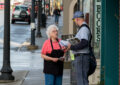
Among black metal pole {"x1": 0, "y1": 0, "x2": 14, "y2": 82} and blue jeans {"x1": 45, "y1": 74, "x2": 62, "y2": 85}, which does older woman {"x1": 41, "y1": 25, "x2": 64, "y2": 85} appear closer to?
blue jeans {"x1": 45, "y1": 74, "x2": 62, "y2": 85}

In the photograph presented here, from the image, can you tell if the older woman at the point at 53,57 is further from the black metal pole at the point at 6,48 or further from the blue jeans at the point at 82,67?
the black metal pole at the point at 6,48

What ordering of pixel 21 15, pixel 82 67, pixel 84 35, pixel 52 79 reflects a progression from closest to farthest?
pixel 84 35 < pixel 82 67 < pixel 52 79 < pixel 21 15

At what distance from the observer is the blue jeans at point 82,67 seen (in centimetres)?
850

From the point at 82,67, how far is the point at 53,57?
1.90 ft

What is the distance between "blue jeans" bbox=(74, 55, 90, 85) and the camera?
8.50 m

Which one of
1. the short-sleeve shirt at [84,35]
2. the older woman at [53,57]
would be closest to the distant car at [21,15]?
the older woman at [53,57]

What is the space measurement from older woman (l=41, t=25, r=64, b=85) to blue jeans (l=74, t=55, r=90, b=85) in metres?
0.34

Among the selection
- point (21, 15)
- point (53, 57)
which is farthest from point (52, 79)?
point (21, 15)

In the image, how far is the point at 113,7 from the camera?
834 centimetres

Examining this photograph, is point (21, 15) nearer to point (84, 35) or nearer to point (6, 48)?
point (6, 48)

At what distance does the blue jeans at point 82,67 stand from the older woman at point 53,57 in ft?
1.12

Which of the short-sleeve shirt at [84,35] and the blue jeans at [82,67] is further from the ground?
the short-sleeve shirt at [84,35]

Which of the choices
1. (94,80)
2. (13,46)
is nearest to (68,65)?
(94,80)

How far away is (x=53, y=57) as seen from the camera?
8711mm
